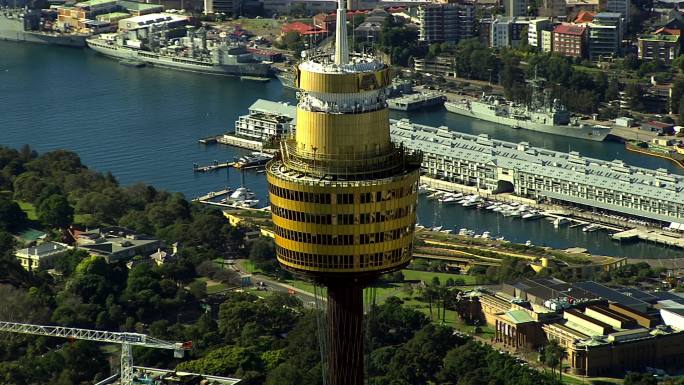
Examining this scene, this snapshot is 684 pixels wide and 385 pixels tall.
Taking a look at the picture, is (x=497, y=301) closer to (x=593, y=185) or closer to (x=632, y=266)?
(x=632, y=266)

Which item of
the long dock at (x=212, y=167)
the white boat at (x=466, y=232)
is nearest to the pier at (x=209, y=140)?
the long dock at (x=212, y=167)

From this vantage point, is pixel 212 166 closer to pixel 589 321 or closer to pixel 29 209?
pixel 29 209

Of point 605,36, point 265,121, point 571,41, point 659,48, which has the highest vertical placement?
point 605,36

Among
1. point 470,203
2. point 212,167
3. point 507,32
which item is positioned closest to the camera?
point 470,203

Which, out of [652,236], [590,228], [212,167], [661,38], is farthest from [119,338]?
[661,38]

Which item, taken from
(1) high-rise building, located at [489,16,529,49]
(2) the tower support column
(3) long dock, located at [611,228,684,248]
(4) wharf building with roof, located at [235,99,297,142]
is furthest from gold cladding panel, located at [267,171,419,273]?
(1) high-rise building, located at [489,16,529,49]

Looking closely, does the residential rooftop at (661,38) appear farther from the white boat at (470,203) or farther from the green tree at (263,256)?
the green tree at (263,256)
